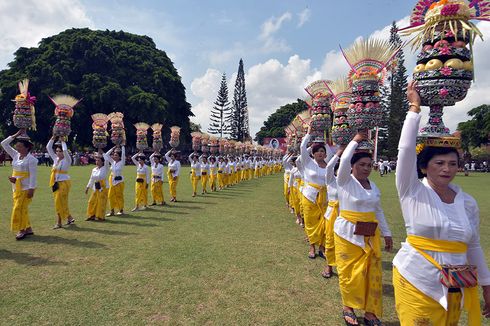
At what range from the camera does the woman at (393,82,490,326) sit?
224 cm

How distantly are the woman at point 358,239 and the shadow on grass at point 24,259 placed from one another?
14.7 ft

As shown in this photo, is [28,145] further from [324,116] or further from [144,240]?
[324,116]

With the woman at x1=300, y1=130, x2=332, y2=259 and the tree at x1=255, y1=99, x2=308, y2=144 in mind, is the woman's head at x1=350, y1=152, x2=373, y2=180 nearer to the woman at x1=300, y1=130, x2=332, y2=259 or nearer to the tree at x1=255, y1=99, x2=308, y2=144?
the woman at x1=300, y1=130, x2=332, y2=259

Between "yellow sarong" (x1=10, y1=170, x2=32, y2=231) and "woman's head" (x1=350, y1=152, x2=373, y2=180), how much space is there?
6495 millimetres

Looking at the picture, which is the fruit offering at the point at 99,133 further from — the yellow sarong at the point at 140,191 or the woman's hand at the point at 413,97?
the woman's hand at the point at 413,97

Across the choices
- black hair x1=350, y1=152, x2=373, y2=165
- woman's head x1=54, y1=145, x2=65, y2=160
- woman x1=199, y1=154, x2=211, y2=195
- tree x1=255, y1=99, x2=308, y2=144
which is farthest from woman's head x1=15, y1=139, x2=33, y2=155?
tree x1=255, y1=99, x2=308, y2=144

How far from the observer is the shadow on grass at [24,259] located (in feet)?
17.9

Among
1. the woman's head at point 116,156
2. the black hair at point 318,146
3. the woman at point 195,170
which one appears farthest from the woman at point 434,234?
the woman at point 195,170

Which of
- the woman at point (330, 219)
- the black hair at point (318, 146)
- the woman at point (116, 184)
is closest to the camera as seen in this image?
the woman at point (330, 219)

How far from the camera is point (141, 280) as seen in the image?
4.84 metres

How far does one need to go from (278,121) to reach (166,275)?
7134 centimetres

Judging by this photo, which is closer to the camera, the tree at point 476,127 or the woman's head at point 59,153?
the woman's head at point 59,153

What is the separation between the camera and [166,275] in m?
5.04

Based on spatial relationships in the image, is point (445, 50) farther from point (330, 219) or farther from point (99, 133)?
point (99, 133)
